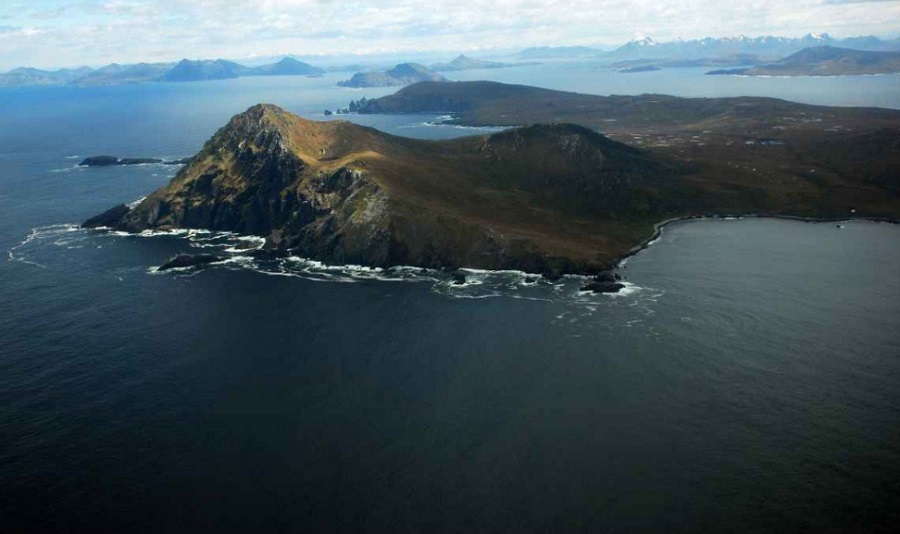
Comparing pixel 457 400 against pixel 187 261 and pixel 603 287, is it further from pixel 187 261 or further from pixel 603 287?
pixel 187 261

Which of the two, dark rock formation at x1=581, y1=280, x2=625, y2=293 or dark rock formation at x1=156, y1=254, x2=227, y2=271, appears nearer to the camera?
dark rock formation at x1=581, y1=280, x2=625, y2=293

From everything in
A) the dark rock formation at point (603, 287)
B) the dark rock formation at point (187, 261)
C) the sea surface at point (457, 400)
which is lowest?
the sea surface at point (457, 400)

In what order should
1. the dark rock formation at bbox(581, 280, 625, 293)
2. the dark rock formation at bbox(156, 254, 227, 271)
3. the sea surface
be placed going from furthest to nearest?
1. the dark rock formation at bbox(156, 254, 227, 271)
2. the dark rock formation at bbox(581, 280, 625, 293)
3. the sea surface

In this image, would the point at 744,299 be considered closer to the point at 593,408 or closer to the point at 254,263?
the point at 593,408

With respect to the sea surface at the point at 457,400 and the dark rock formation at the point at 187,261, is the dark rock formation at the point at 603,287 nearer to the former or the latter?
the sea surface at the point at 457,400

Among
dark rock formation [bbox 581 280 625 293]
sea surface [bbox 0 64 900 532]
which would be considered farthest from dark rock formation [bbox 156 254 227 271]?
dark rock formation [bbox 581 280 625 293]

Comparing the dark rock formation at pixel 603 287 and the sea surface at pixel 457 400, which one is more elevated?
the dark rock formation at pixel 603 287

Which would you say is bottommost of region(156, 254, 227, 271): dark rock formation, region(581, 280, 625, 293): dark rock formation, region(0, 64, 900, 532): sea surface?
region(0, 64, 900, 532): sea surface

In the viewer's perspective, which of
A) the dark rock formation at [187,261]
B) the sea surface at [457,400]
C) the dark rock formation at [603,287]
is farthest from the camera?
the dark rock formation at [187,261]

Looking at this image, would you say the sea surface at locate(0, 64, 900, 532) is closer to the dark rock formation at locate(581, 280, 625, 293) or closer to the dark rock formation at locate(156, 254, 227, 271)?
the dark rock formation at locate(581, 280, 625, 293)

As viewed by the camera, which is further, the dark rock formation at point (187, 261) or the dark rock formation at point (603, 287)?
the dark rock formation at point (187, 261)

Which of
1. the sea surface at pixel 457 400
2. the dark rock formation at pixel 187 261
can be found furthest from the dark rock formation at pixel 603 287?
the dark rock formation at pixel 187 261
